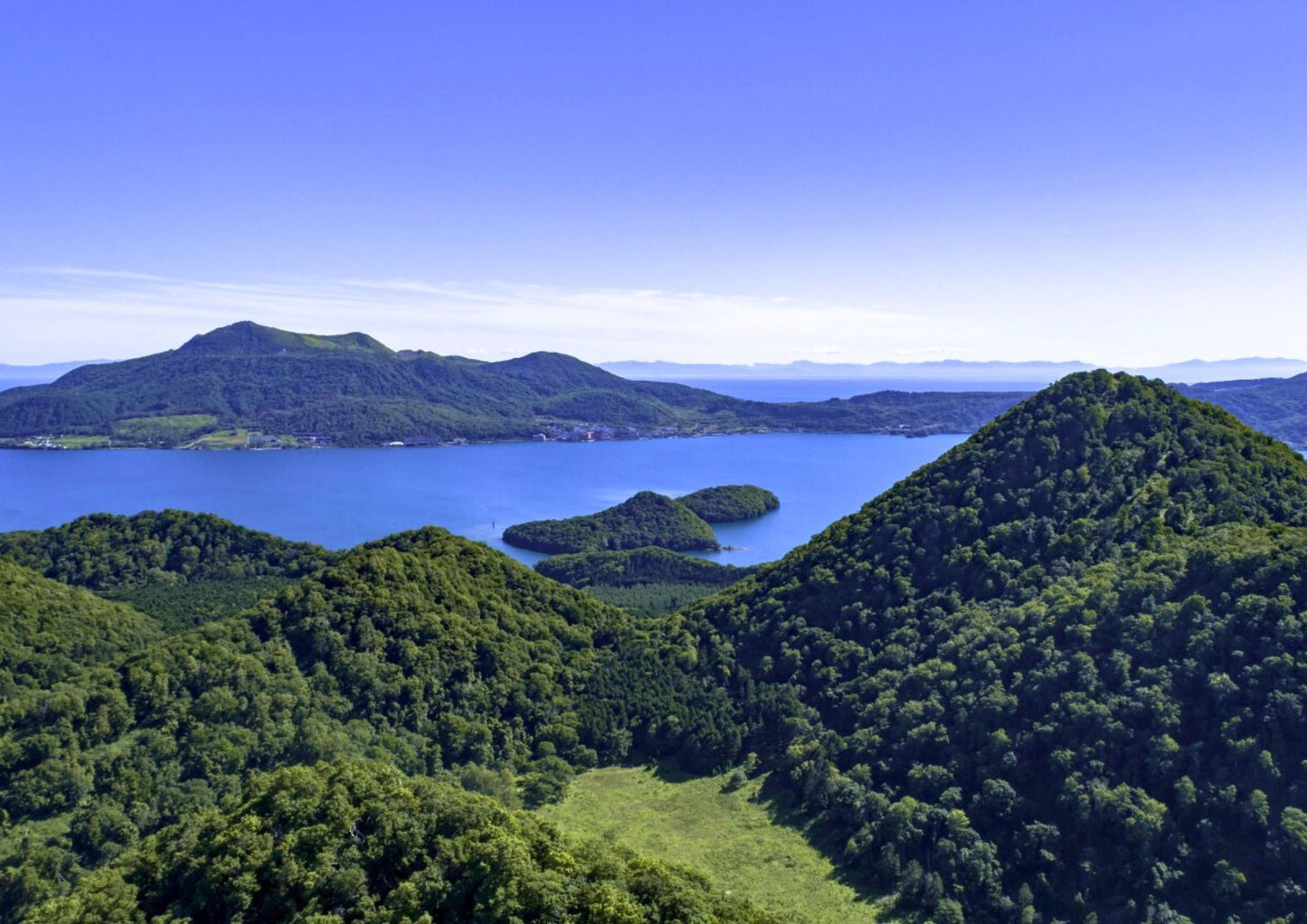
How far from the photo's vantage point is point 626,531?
101812 mm

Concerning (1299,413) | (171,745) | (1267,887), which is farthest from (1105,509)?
(1299,413)

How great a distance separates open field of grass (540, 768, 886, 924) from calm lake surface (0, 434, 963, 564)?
60081 mm

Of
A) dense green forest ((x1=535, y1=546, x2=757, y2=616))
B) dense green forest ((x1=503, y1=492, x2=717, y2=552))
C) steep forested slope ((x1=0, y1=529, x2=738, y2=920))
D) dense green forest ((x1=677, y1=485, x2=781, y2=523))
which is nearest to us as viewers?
steep forested slope ((x1=0, y1=529, x2=738, y2=920))

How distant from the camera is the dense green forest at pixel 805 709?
23797mm

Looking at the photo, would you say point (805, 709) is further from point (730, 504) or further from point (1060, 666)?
point (730, 504)

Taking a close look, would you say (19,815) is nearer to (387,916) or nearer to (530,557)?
(387,916)

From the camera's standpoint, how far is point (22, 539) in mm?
71125

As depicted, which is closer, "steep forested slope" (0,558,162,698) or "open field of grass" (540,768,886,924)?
"open field of grass" (540,768,886,924)

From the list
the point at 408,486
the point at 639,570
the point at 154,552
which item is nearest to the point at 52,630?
the point at 154,552

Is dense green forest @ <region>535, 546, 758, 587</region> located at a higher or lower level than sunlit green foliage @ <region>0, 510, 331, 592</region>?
lower

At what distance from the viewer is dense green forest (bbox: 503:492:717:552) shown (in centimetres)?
10006

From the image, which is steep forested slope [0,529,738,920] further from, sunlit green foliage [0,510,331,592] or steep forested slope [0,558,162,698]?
sunlit green foliage [0,510,331,592]

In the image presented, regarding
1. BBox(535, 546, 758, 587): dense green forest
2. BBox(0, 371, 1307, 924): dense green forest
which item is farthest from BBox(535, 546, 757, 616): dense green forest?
BBox(0, 371, 1307, 924): dense green forest

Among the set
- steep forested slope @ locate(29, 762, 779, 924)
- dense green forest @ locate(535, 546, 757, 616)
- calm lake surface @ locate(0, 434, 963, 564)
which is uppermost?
steep forested slope @ locate(29, 762, 779, 924)
